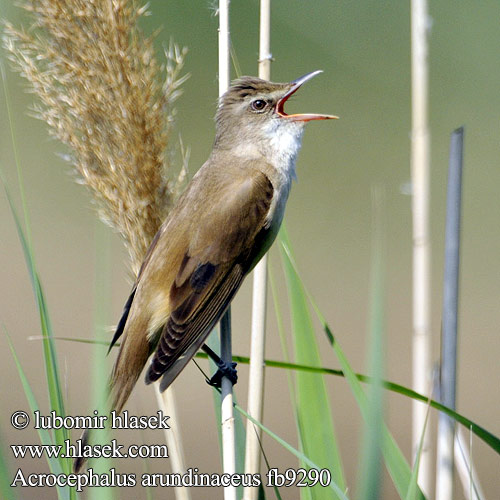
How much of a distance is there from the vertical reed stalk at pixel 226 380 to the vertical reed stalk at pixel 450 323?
505 mm

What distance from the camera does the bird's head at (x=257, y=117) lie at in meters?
2.64

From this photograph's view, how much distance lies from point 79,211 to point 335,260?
2585 millimetres

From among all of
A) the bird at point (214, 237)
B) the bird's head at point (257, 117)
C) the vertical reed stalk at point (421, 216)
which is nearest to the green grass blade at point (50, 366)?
the bird at point (214, 237)

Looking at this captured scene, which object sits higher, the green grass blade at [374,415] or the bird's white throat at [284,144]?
the bird's white throat at [284,144]

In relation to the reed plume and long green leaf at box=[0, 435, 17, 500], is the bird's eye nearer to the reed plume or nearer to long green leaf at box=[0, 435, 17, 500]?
the reed plume

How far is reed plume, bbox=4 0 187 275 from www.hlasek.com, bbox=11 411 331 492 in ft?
1.57

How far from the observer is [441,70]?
759 cm

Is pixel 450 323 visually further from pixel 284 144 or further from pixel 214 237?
pixel 284 144

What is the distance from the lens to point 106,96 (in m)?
1.99

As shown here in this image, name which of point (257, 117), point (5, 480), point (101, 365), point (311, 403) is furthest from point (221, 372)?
point (257, 117)

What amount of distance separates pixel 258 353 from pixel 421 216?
592 mm

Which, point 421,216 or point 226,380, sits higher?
point 421,216

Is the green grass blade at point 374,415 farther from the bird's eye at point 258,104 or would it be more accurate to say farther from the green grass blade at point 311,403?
the bird's eye at point 258,104

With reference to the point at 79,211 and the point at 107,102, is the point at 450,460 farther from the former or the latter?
the point at 79,211
